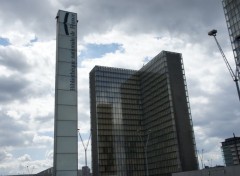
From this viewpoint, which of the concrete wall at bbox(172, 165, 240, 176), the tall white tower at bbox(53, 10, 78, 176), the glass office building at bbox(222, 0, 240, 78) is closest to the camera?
the tall white tower at bbox(53, 10, 78, 176)

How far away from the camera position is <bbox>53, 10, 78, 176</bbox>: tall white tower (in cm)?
3366

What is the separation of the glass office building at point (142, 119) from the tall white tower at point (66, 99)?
344 feet

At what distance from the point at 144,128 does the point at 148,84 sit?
2300cm

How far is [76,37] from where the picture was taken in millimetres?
39562

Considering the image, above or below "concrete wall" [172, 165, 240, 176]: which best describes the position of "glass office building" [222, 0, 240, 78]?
above

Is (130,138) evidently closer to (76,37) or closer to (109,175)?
(109,175)

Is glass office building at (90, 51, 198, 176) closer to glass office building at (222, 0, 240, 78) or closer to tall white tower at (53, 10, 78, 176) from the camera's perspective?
glass office building at (222, 0, 240, 78)

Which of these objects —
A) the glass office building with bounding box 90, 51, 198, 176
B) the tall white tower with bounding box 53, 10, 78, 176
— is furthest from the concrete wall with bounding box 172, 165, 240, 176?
the glass office building with bounding box 90, 51, 198, 176

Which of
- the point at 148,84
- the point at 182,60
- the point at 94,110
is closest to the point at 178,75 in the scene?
the point at 182,60

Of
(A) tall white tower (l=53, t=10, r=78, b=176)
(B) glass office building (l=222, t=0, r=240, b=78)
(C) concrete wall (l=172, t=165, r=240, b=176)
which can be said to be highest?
(B) glass office building (l=222, t=0, r=240, b=78)

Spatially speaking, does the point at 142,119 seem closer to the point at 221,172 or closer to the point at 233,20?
the point at 233,20

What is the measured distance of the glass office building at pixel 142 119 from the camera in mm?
139250

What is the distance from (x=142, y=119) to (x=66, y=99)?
444 ft

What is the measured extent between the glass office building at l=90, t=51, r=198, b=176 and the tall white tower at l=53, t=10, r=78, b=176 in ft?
344
